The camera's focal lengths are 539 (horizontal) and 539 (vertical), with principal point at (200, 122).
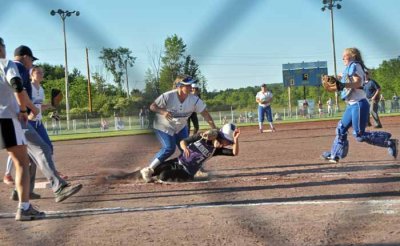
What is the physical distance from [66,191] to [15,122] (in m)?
0.85

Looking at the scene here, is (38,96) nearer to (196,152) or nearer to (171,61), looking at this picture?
(196,152)

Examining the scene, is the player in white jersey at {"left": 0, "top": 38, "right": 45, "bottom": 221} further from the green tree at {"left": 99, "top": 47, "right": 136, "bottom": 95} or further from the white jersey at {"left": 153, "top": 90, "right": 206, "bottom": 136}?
the green tree at {"left": 99, "top": 47, "right": 136, "bottom": 95}

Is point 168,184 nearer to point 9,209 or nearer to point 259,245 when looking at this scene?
point 9,209

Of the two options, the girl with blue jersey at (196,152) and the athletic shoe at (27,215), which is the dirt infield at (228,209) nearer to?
the athletic shoe at (27,215)

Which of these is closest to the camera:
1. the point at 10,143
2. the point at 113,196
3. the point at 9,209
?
the point at 10,143

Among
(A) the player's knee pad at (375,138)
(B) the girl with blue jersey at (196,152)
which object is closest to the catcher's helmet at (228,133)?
(B) the girl with blue jersey at (196,152)

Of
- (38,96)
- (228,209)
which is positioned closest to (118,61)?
(228,209)

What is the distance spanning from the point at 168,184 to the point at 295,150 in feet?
12.5

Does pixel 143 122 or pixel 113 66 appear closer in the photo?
pixel 113 66

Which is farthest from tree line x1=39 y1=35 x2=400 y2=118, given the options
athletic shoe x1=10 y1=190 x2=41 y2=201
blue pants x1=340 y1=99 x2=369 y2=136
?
blue pants x1=340 y1=99 x2=369 y2=136

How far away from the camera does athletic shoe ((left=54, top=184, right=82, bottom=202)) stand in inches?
175

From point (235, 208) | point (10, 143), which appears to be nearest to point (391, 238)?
point (235, 208)

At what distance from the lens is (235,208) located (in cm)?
391

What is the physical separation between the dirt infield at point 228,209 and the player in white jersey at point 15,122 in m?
0.17
